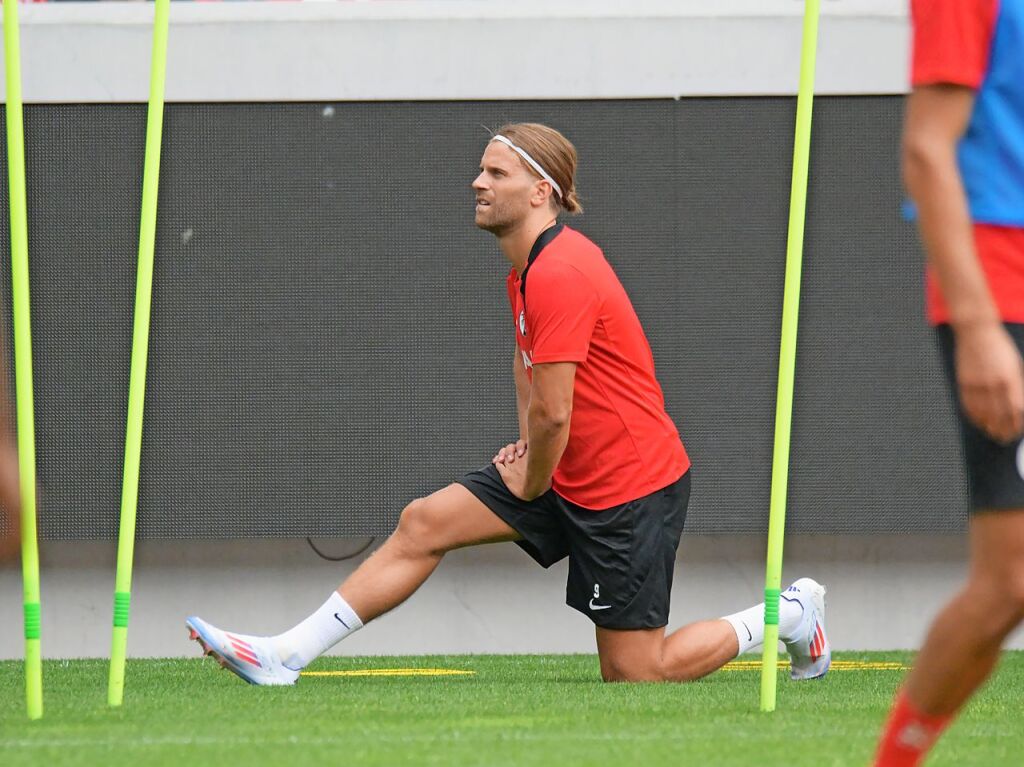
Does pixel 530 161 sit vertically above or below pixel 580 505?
above

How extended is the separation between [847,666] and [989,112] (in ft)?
10.3

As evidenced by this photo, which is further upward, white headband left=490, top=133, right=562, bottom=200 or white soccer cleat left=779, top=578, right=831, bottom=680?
white headband left=490, top=133, right=562, bottom=200

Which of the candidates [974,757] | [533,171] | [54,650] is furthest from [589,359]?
[54,650]

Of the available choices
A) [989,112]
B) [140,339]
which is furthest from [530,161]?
[989,112]

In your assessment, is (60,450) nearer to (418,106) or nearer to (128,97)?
(128,97)

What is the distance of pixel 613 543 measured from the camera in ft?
13.0

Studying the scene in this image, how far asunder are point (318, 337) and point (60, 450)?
916mm

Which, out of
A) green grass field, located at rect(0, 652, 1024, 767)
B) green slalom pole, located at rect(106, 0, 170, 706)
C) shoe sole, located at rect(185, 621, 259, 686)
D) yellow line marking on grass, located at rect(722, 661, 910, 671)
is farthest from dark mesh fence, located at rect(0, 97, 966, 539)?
green slalom pole, located at rect(106, 0, 170, 706)

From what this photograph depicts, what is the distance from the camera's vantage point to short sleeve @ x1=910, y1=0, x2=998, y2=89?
6.18 ft

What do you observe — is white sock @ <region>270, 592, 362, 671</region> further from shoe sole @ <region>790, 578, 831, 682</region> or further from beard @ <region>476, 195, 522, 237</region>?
shoe sole @ <region>790, 578, 831, 682</region>

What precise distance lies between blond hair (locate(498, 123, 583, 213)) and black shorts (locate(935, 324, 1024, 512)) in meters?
2.19

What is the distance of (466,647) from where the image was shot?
5621 mm

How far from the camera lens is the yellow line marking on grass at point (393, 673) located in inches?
181

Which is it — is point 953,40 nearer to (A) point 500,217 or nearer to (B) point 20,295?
(B) point 20,295
